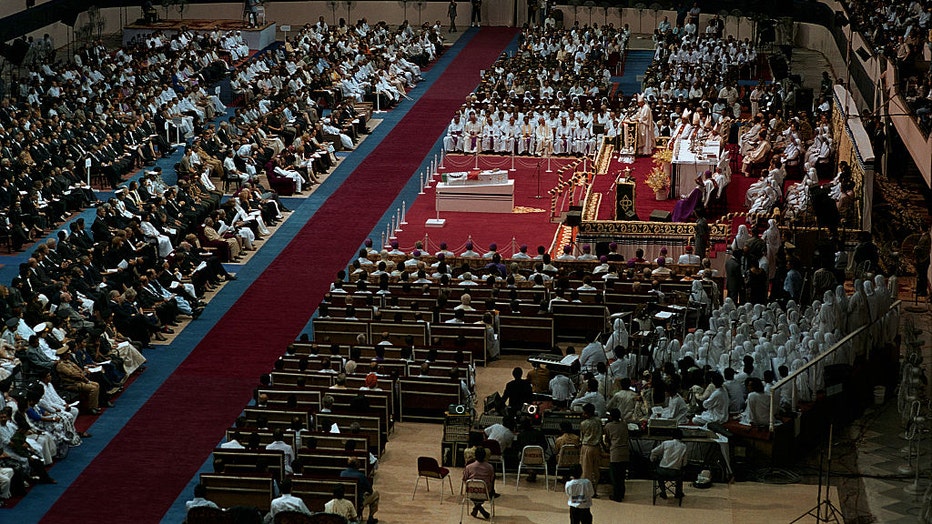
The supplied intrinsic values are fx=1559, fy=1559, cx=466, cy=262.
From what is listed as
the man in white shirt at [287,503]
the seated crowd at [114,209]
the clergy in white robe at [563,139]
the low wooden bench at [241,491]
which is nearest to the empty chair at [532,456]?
the man in white shirt at [287,503]

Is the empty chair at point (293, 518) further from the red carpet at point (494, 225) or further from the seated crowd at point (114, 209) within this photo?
the red carpet at point (494, 225)

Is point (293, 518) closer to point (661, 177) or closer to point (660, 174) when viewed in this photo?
point (661, 177)

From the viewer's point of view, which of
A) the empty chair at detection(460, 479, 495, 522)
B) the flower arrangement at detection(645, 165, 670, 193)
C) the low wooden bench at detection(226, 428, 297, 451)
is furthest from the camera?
the flower arrangement at detection(645, 165, 670, 193)

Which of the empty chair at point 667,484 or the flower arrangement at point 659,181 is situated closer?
the empty chair at point 667,484

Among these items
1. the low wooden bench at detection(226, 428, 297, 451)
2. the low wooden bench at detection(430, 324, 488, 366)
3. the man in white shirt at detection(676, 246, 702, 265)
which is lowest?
the low wooden bench at detection(226, 428, 297, 451)

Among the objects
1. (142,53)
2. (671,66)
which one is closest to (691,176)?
(671,66)

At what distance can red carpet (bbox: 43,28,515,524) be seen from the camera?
70.5ft

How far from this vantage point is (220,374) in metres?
26.3

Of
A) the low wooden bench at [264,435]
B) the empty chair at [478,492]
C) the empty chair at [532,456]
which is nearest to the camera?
the empty chair at [478,492]

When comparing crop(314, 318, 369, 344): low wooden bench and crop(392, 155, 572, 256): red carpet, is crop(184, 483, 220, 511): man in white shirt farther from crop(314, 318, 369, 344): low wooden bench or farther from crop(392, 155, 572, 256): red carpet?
crop(392, 155, 572, 256): red carpet

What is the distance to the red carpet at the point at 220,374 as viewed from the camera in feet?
Result: 70.5

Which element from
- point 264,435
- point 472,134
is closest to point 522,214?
point 472,134

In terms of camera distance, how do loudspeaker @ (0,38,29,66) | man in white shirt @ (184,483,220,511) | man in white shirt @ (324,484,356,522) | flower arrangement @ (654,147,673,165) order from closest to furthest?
man in white shirt @ (324,484,356,522)
man in white shirt @ (184,483,220,511)
flower arrangement @ (654,147,673,165)
loudspeaker @ (0,38,29,66)

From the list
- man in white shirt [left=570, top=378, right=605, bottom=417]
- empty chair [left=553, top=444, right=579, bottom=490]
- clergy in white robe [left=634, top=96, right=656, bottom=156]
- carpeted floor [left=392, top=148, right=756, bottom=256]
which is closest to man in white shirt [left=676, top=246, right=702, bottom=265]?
carpeted floor [left=392, top=148, right=756, bottom=256]
